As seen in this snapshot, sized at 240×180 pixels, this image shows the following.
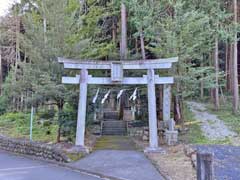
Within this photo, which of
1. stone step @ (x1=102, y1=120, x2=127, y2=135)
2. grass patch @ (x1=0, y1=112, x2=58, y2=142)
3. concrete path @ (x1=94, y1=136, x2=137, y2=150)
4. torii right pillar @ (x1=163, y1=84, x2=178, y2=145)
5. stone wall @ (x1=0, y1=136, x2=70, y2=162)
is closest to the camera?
stone wall @ (x1=0, y1=136, x2=70, y2=162)

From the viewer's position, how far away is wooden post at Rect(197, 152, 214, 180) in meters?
5.12

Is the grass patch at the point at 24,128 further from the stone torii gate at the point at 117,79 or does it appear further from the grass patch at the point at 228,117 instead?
the grass patch at the point at 228,117

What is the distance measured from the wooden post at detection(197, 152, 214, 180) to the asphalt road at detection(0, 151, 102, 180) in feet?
12.9

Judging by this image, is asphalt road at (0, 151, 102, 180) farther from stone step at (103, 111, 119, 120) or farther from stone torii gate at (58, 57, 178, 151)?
stone step at (103, 111, 119, 120)

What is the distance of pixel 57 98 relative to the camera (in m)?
13.3

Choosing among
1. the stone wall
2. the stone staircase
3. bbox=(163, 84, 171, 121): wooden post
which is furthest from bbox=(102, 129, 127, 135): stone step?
the stone wall

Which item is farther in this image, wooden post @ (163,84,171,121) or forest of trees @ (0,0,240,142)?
wooden post @ (163,84,171,121)

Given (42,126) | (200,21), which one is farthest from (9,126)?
(200,21)

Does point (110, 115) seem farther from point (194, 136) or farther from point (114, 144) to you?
point (194, 136)

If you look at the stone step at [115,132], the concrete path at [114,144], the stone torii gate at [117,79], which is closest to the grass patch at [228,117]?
the concrete path at [114,144]

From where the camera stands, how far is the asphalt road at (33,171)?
28.3 ft

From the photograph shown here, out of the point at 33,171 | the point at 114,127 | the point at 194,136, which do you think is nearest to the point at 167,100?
the point at 194,136

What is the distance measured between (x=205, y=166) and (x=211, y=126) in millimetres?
11686

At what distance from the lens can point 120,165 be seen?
963 cm
